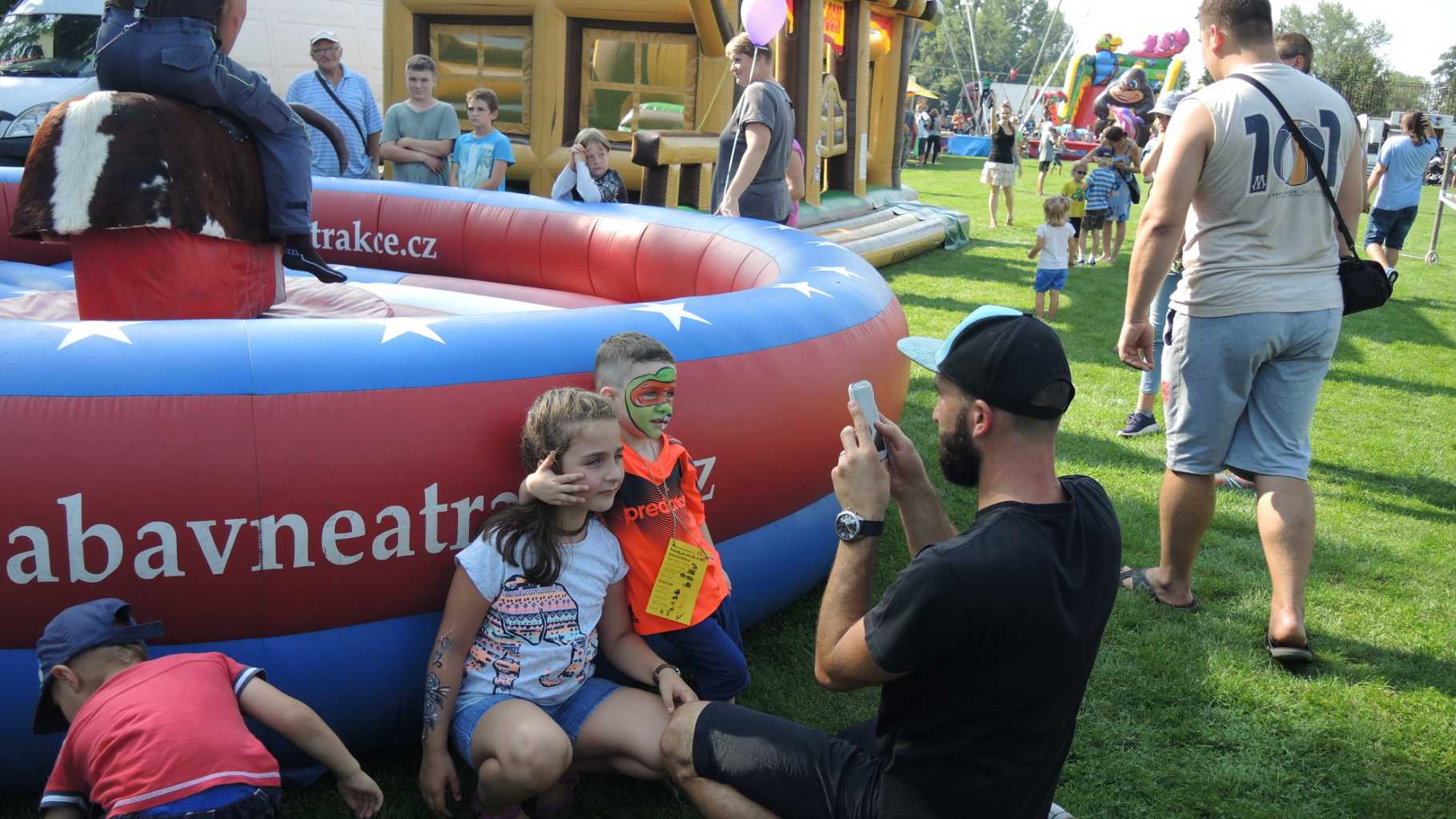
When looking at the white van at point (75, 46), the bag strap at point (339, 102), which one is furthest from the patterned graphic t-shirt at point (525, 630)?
the white van at point (75, 46)

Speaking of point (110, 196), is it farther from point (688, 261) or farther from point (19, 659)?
point (688, 261)

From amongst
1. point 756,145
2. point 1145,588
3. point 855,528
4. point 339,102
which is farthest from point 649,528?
point 339,102

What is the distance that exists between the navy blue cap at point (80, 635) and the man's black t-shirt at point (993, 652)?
1.36 metres

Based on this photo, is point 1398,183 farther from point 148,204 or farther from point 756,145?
point 148,204

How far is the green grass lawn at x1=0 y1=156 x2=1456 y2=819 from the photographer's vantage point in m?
2.77

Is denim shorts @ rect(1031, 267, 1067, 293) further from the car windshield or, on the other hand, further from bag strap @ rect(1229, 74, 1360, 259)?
the car windshield

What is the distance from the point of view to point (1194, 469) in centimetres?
348

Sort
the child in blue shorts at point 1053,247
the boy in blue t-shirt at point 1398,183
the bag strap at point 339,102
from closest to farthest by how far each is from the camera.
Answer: the bag strap at point 339,102, the child in blue shorts at point 1053,247, the boy in blue t-shirt at point 1398,183

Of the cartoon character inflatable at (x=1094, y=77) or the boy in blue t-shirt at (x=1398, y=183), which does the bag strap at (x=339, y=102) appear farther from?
the cartoon character inflatable at (x=1094, y=77)

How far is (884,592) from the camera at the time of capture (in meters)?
1.89

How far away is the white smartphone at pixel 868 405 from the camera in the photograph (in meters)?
2.18

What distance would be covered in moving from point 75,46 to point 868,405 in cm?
1144

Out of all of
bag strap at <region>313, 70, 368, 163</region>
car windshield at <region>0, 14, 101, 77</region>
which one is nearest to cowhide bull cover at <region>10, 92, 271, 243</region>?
bag strap at <region>313, 70, 368, 163</region>

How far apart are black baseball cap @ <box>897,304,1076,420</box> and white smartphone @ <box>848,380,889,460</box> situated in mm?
237
